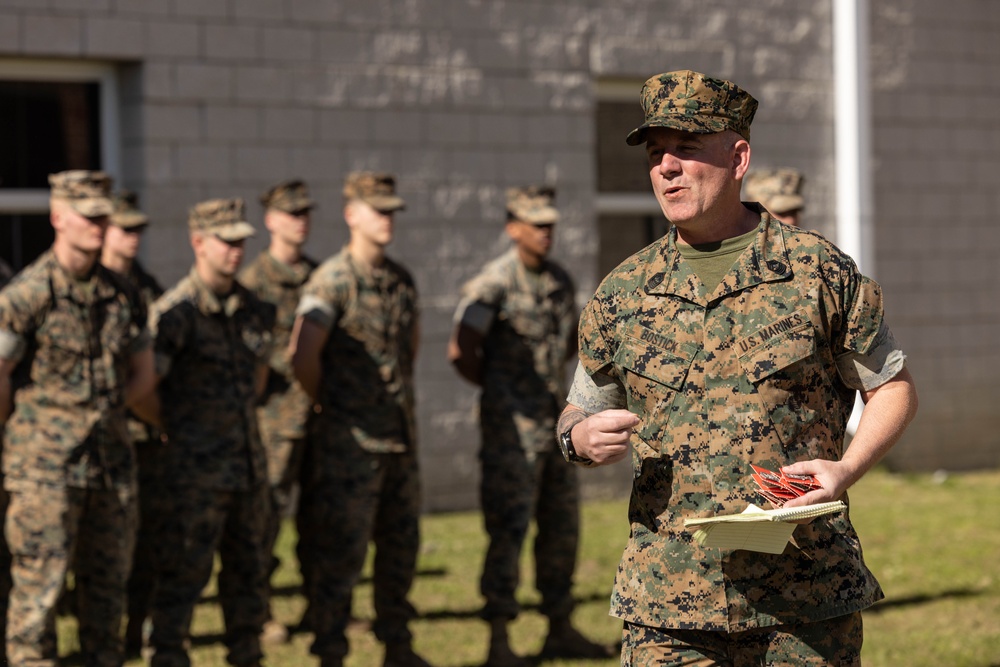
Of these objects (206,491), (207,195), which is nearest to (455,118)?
(207,195)

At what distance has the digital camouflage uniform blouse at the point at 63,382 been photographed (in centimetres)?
591

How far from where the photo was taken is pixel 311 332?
6918mm

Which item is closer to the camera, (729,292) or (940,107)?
(729,292)

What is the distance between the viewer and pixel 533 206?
7.67 metres

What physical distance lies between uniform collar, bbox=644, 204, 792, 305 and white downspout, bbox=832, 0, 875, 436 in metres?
9.40

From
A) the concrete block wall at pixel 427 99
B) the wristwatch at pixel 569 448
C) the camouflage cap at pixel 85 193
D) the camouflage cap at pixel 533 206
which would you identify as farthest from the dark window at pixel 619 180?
the wristwatch at pixel 569 448

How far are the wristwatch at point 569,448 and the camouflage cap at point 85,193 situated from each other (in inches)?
119

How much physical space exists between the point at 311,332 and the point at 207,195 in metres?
3.54

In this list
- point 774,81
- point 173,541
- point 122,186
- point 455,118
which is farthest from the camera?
point 774,81

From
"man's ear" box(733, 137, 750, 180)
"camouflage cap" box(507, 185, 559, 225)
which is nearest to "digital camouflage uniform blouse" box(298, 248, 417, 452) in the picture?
"camouflage cap" box(507, 185, 559, 225)

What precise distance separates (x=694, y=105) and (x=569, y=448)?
0.90 m

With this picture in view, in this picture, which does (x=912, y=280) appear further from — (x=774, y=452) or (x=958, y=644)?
(x=774, y=452)

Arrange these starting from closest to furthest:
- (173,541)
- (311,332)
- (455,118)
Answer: (173,541), (311,332), (455,118)

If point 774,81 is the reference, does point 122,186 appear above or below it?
below
